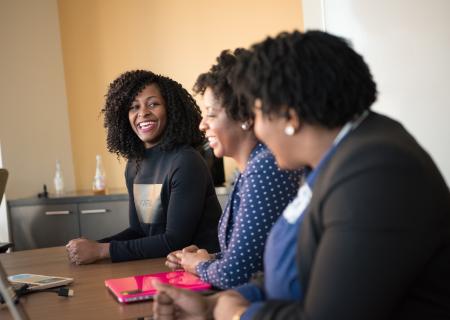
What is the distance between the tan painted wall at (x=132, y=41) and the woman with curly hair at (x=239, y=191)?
2.61 metres

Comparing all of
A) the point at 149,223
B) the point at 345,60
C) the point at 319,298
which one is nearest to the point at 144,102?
the point at 149,223

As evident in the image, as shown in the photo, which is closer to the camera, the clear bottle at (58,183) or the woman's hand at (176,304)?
the woman's hand at (176,304)

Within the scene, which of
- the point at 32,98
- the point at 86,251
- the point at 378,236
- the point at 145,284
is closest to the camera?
the point at 378,236

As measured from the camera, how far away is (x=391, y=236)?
969mm

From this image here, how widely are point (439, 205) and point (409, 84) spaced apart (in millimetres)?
2000

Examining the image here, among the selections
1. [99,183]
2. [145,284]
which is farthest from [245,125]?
[99,183]

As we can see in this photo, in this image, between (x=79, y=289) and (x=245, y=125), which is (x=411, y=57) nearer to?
(x=245, y=125)

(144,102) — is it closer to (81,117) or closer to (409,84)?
(409,84)

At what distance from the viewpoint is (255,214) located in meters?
1.57

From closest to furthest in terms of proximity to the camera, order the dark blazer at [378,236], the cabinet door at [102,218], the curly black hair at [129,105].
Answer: the dark blazer at [378,236] → the curly black hair at [129,105] → the cabinet door at [102,218]

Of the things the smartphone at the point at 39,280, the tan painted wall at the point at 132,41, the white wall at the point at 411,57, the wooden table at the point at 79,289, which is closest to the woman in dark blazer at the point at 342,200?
the wooden table at the point at 79,289

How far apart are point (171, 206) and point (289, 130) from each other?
1.19 meters

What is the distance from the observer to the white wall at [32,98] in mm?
4672

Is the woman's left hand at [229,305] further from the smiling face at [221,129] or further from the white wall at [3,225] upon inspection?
the white wall at [3,225]
